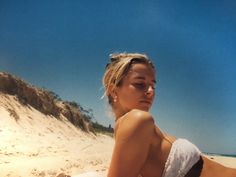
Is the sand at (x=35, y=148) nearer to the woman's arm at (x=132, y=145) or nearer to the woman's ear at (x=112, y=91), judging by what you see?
the woman's ear at (x=112, y=91)

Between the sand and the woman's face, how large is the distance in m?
2.42

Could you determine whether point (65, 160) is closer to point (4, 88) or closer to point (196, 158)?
point (4, 88)

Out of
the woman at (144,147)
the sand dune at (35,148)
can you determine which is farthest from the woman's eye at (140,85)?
the sand dune at (35,148)

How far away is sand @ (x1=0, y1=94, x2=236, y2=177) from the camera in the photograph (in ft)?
13.9

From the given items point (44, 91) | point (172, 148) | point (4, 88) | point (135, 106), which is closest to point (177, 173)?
point (172, 148)

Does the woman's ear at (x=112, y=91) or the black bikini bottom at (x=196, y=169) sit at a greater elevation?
the woman's ear at (x=112, y=91)

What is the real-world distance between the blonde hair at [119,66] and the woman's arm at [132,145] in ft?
0.71

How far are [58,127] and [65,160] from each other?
125 inches

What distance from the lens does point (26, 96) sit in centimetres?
830

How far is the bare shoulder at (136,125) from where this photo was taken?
1.04 meters

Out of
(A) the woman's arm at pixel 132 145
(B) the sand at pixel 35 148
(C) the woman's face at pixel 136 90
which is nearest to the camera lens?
(A) the woman's arm at pixel 132 145

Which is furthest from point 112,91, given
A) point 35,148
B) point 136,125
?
point 35,148

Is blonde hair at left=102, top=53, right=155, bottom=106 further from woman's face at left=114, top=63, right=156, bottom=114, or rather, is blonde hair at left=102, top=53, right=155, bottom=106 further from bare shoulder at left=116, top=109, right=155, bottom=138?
bare shoulder at left=116, top=109, right=155, bottom=138

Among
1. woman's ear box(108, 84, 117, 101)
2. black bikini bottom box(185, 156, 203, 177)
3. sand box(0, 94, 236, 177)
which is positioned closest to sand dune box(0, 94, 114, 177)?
sand box(0, 94, 236, 177)
